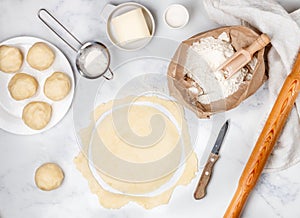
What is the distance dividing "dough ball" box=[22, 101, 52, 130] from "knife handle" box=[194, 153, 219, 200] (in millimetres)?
372

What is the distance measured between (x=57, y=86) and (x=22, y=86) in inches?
3.1

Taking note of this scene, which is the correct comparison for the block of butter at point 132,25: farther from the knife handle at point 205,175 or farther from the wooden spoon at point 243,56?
the knife handle at point 205,175

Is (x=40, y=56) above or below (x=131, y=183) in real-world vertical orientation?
above

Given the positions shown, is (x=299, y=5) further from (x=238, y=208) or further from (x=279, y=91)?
(x=238, y=208)

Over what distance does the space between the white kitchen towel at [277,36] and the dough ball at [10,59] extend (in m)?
0.43

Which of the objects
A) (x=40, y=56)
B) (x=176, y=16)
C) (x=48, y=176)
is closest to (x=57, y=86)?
(x=40, y=56)

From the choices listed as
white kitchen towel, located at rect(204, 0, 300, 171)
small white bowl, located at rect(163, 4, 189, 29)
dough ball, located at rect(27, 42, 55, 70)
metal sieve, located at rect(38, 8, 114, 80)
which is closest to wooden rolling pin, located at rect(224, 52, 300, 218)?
white kitchen towel, located at rect(204, 0, 300, 171)

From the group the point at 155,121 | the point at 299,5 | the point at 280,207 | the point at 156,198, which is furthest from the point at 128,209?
the point at 299,5

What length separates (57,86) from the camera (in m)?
1.16

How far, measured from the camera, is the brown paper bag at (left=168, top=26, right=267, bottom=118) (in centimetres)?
112

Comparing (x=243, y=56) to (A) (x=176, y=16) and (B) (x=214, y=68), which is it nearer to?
(B) (x=214, y=68)

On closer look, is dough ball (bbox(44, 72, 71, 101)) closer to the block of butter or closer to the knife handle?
the block of butter

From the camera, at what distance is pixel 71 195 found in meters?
1.22

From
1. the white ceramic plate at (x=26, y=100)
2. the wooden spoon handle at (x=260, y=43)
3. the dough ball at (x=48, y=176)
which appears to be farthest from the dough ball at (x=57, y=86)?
the wooden spoon handle at (x=260, y=43)
